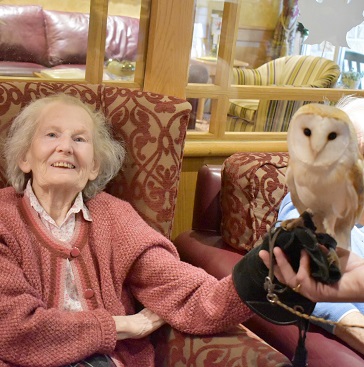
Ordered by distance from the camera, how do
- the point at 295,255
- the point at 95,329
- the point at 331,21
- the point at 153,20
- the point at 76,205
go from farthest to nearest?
the point at 331,21, the point at 153,20, the point at 76,205, the point at 95,329, the point at 295,255

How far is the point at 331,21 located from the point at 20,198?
1509 mm

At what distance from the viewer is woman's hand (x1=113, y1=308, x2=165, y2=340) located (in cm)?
153

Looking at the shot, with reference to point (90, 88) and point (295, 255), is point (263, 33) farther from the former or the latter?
point (295, 255)

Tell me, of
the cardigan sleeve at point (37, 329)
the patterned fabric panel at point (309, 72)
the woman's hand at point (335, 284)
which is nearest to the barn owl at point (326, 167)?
the woman's hand at point (335, 284)

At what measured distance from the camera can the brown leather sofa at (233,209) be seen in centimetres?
187

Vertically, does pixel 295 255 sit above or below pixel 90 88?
below

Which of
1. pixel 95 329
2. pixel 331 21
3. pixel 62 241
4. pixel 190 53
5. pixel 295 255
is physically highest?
pixel 331 21

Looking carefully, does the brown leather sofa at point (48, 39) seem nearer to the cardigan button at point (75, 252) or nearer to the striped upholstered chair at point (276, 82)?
the striped upholstered chair at point (276, 82)

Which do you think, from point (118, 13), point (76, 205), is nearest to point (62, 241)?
point (76, 205)

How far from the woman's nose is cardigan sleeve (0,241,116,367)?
0.89 ft

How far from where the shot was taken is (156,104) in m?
1.78

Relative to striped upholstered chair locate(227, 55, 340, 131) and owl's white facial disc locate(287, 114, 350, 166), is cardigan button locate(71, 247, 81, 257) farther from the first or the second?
striped upholstered chair locate(227, 55, 340, 131)

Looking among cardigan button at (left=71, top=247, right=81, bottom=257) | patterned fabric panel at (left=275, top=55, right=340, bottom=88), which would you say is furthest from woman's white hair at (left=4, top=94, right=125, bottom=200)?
patterned fabric panel at (left=275, top=55, right=340, bottom=88)

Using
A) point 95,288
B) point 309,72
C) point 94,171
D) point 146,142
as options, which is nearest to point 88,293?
point 95,288
